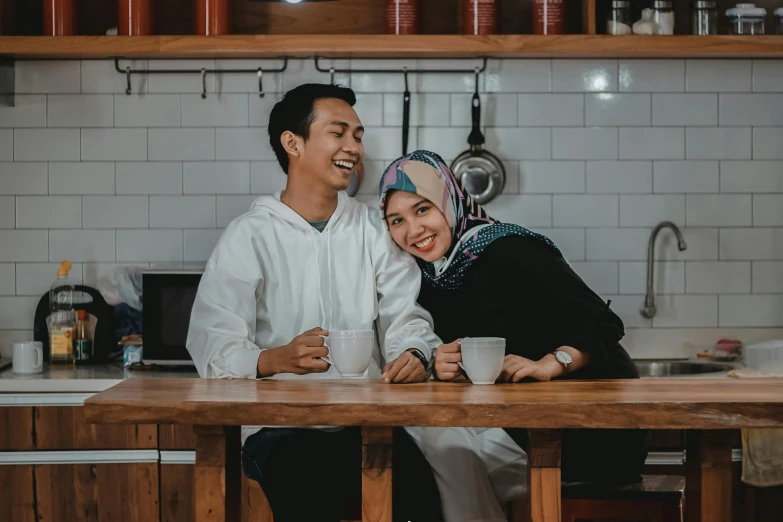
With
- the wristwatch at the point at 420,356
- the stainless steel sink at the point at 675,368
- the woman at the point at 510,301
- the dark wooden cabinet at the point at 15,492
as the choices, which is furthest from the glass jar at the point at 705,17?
the dark wooden cabinet at the point at 15,492

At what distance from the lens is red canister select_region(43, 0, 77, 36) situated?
3.45 metres

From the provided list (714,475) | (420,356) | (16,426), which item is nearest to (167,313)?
(16,426)

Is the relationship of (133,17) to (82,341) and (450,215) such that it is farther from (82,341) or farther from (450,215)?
(450,215)

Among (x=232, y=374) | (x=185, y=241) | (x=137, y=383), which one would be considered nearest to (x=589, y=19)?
(x=185, y=241)

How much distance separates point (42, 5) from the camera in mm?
3635

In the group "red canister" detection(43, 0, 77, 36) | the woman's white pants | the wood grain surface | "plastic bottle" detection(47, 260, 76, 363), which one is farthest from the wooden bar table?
"red canister" detection(43, 0, 77, 36)

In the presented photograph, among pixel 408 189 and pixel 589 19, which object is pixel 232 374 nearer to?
pixel 408 189

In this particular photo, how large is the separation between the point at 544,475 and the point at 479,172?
6.01 ft

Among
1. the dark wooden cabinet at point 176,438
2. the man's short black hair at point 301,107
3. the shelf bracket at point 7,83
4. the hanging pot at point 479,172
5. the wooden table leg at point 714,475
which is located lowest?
the dark wooden cabinet at point 176,438

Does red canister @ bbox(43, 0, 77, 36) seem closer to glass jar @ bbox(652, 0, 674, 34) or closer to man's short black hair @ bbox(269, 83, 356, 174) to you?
man's short black hair @ bbox(269, 83, 356, 174)

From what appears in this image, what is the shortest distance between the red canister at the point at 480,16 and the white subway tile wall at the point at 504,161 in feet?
0.73

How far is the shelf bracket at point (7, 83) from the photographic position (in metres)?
3.54

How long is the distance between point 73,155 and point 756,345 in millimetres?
2558

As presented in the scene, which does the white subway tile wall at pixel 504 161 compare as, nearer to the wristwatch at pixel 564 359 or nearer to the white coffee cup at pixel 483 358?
the wristwatch at pixel 564 359
